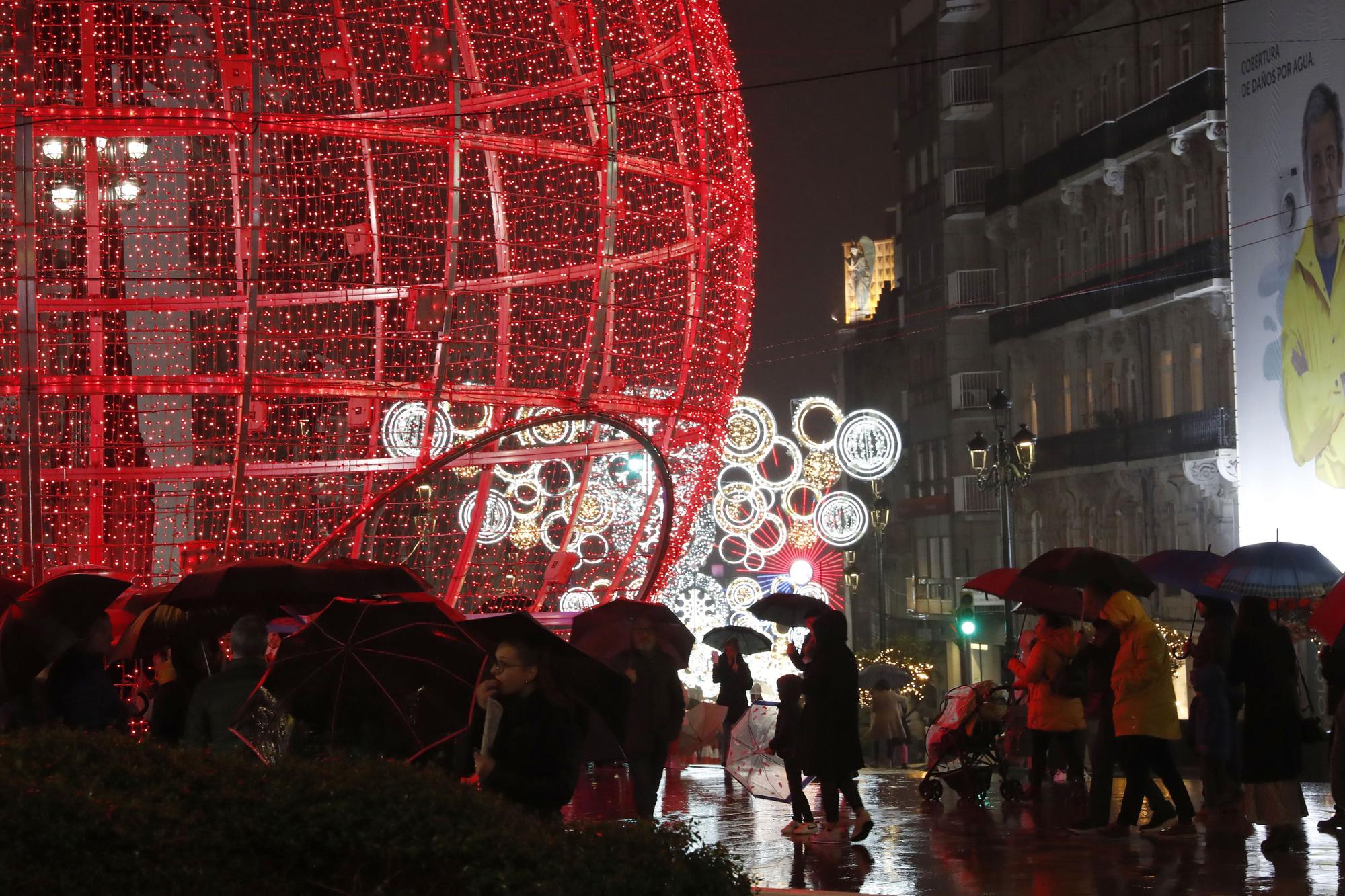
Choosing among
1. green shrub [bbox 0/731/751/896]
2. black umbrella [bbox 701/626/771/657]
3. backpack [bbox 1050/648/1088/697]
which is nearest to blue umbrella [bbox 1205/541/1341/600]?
backpack [bbox 1050/648/1088/697]

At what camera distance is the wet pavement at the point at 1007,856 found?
9.80 m

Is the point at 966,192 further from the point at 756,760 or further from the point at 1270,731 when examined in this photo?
the point at 1270,731

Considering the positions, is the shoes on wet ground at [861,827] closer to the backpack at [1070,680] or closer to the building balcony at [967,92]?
the backpack at [1070,680]

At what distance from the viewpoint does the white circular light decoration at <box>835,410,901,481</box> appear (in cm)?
2908

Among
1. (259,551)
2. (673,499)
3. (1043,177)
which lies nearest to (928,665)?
(1043,177)

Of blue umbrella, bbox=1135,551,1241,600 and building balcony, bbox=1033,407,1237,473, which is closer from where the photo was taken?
blue umbrella, bbox=1135,551,1241,600

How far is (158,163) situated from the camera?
13734 millimetres

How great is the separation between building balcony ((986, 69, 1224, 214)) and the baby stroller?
1922cm

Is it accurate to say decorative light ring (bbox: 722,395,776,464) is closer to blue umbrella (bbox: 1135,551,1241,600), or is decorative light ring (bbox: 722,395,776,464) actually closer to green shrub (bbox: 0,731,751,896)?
blue umbrella (bbox: 1135,551,1241,600)

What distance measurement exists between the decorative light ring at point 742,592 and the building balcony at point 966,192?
14146mm

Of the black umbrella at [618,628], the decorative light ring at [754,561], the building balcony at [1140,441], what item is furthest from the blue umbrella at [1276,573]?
the building balcony at [1140,441]

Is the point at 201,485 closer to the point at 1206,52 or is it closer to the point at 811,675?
the point at 811,675

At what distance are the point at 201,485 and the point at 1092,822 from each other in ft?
21.0

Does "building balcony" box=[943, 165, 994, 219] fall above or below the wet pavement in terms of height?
above
